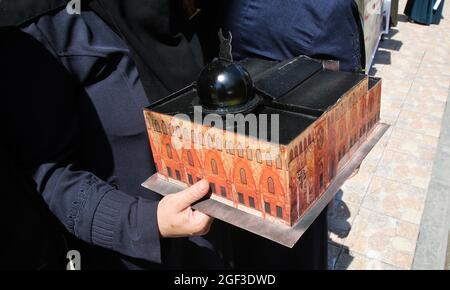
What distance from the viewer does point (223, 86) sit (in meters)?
1.15

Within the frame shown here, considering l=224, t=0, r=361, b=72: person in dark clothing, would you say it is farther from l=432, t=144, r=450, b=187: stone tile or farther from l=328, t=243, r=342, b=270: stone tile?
l=432, t=144, r=450, b=187: stone tile

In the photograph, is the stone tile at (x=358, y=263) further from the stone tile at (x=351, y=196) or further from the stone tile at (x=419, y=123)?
the stone tile at (x=419, y=123)

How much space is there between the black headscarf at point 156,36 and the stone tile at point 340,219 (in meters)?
2.13

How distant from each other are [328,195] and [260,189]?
28 centimetres

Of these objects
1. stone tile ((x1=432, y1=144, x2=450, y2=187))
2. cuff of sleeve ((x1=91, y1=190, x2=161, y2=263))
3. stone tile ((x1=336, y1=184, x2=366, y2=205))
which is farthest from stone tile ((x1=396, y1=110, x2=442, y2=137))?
cuff of sleeve ((x1=91, y1=190, x2=161, y2=263))

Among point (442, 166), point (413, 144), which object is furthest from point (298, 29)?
point (413, 144)

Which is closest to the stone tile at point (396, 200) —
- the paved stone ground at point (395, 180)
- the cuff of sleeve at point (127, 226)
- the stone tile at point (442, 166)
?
the paved stone ground at point (395, 180)

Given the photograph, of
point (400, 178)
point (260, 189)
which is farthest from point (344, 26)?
point (400, 178)

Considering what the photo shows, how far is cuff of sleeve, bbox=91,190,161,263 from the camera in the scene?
3.94 feet

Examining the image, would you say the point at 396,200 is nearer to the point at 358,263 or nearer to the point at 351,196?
the point at 351,196

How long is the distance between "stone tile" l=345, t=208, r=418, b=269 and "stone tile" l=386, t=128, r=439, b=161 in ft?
3.89

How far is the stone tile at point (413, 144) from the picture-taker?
4.19 meters

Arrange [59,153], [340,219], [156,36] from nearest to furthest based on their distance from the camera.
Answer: [59,153]
[156,36]
[340,219]

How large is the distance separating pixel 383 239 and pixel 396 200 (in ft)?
1.83
